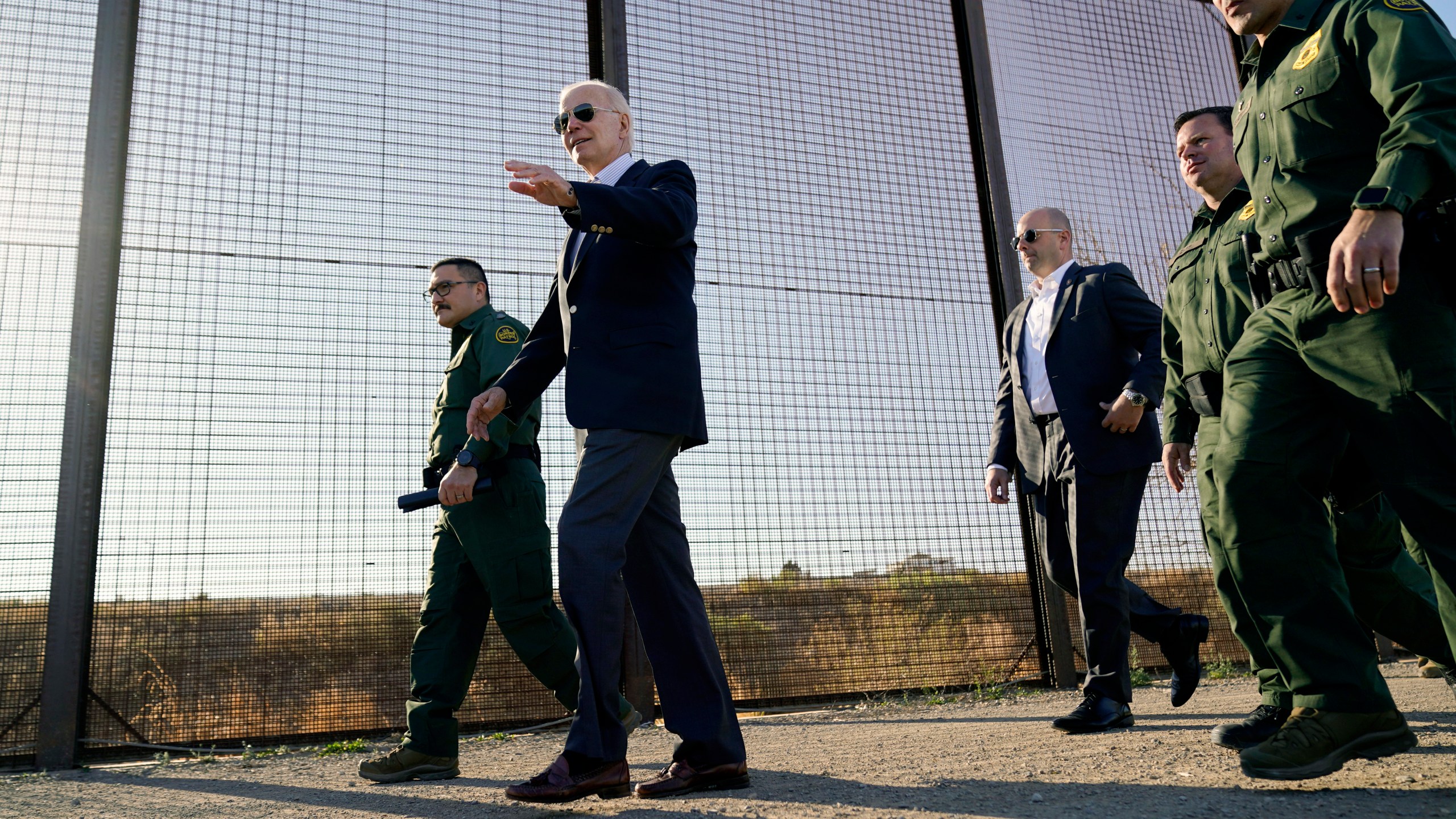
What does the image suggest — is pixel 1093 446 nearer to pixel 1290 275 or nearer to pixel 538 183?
pixel 1290 275

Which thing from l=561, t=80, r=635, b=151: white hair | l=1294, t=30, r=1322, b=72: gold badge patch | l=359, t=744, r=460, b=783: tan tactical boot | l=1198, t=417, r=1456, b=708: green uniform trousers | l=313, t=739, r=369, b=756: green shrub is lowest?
l=313, t=739, r=369, b=756: green shrub

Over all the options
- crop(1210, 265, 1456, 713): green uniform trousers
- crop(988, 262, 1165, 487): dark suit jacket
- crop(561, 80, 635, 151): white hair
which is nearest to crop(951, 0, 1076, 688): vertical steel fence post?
crop(988, 262, 1165, 487): dark suit jacket

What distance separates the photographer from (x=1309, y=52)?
202cm

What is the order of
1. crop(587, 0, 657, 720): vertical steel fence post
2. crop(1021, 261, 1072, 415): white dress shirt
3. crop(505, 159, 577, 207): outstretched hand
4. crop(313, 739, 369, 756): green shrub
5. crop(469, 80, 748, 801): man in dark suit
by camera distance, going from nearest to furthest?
crop(505, 159, 577, 207): outstretched hand → crop(469, 80, 748, 801): man in dark suit → crop(1021, 261, 1072, 415): white dress shirt → crop(313, 739, 369, 756): green shrub → crop(587, 0, 657, 720): vertical steel fence post

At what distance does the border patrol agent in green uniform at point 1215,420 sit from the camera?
2516 mm

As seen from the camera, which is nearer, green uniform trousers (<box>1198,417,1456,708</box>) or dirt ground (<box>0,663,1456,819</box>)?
dirt ground (<box>0,663,1456,819</box>)

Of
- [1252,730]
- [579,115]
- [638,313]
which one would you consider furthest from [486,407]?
[1252,730]

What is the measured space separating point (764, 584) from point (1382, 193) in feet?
10.7

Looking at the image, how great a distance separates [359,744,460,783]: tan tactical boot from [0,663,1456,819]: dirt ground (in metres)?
0.07

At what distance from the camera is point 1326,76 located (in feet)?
6.43

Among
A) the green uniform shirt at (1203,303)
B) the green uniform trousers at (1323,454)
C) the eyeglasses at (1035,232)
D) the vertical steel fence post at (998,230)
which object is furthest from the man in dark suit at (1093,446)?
the vertical steel fence post at (998,230)

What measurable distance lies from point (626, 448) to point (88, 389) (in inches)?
115

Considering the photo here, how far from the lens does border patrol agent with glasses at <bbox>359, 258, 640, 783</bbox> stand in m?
3.05

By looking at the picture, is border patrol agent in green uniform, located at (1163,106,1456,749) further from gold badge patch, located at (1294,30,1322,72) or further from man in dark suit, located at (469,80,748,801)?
man in dark suit, located at (469,80,748,801)
